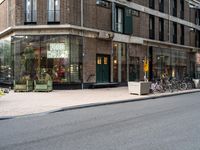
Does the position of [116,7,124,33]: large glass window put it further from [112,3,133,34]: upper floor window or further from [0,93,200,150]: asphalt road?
[0,93,200,150]: asphalt road

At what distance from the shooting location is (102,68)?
30.4 meters

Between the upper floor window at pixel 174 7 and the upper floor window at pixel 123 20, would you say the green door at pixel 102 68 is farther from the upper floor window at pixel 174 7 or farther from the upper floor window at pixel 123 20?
the upper floor window at pixel 174 7

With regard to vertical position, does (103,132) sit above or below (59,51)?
below

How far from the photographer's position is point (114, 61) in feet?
104

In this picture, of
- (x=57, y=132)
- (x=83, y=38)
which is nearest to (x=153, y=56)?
(x=83, y=38)

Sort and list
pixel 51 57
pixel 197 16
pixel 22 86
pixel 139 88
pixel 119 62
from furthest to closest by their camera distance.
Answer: pixel 197 16 → pixel 119 62 → pixel 51 57 → pixel 22 86 → pixel 139 88

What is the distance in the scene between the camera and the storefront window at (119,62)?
3189 centimetres

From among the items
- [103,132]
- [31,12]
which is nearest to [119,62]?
[31,12]

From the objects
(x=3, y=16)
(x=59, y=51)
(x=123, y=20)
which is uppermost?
(x=3, y=16)

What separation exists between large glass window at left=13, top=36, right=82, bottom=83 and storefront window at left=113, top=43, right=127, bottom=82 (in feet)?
16.4

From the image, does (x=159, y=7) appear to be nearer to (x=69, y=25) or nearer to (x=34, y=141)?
(x=69, y=25)

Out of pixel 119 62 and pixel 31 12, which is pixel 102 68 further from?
pixel 31 12

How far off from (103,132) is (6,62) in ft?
73.5

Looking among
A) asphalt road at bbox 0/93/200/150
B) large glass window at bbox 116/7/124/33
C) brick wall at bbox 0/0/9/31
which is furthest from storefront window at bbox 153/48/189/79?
asphalt road at bbox 0/93/200/150
